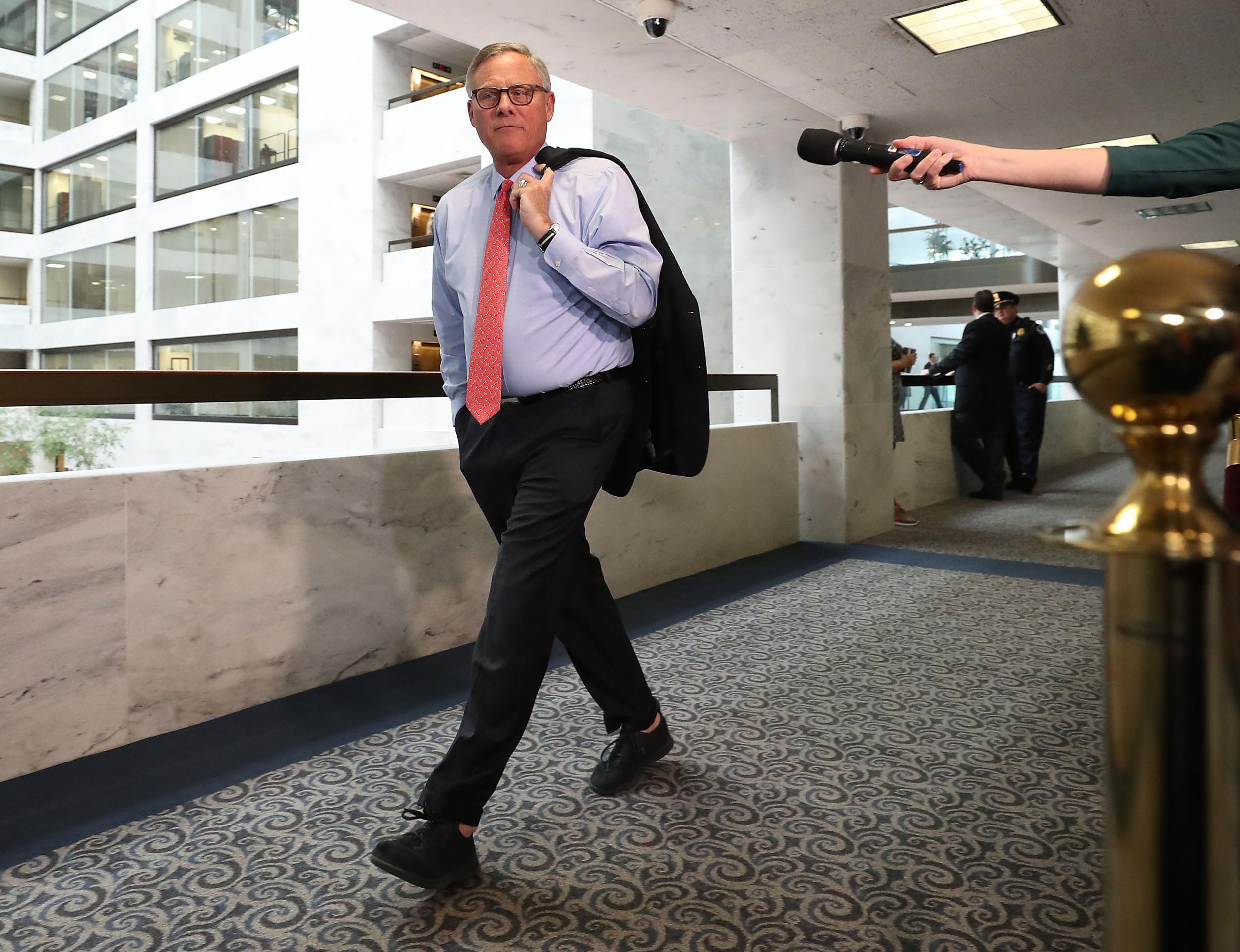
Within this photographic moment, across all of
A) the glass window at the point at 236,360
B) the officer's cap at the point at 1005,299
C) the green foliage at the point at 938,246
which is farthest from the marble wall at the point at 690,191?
the glass window at the point at 236,360

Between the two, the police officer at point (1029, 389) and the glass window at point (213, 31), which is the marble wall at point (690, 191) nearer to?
the police officer at point (1029, 389)

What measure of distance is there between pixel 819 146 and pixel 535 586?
972 mm

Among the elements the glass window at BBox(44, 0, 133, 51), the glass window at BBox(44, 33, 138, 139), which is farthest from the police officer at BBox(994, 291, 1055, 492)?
the glass window at BBox(44, 0, 133, 51)

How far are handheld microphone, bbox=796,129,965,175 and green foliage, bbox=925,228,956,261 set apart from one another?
56.4ft

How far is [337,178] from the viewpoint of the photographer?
1609 cm

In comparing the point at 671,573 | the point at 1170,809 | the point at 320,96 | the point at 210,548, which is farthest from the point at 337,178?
the point at 1170,809

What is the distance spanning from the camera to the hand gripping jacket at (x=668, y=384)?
2.10 metres

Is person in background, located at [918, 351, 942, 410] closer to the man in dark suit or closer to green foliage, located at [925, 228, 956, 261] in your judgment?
the man in dark suit

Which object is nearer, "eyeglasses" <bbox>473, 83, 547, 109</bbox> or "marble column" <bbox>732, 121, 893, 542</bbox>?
"eyeglasses" <bbox>473, 83, 547, 109</bbox>

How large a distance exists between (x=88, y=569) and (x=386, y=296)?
1379cm

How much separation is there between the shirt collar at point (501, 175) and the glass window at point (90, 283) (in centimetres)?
2372

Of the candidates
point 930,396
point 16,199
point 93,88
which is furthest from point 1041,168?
point 16,199

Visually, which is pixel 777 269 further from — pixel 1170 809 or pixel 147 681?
pixel 1170 809

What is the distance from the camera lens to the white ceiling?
13.3 ft
